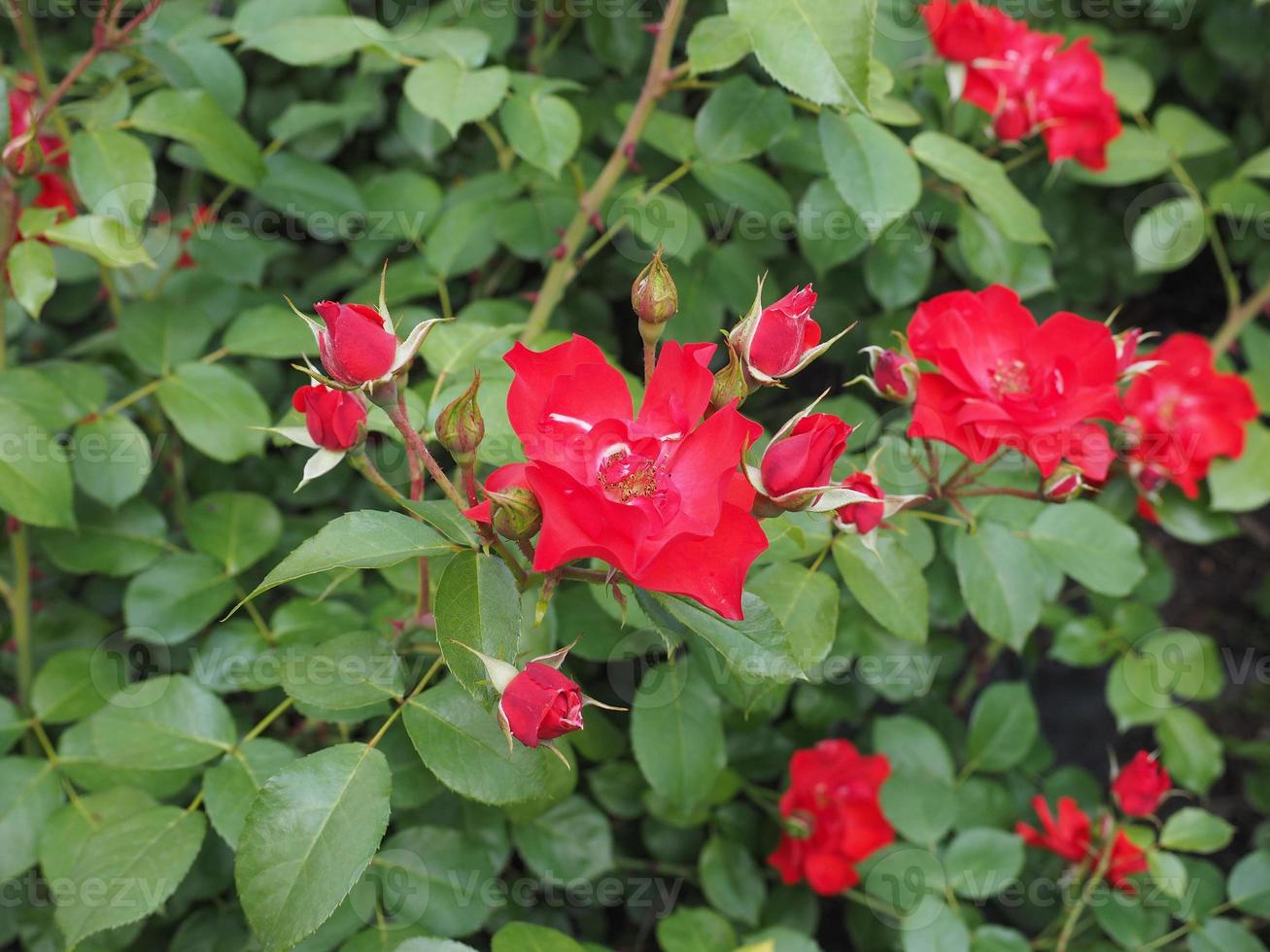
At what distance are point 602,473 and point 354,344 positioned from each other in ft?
0.87

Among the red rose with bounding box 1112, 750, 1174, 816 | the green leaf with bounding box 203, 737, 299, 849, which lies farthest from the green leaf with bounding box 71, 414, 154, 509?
the red rose with bounding box 1112, 750, 1174, 816

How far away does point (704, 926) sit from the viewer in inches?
60.8

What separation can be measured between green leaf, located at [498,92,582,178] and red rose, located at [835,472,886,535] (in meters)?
0.71

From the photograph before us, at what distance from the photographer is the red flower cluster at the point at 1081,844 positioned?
1.83m

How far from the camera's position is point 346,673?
1.22 metres

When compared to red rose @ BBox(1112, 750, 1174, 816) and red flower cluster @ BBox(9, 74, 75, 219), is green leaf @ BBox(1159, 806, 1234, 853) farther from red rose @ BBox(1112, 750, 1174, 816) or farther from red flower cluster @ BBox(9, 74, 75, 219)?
red flower cluster @ BBox(9, 74, 75, 219)

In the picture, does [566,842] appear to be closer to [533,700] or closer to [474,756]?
[474,756]

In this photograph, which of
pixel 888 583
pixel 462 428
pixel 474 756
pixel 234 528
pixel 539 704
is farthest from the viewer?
pixel 234 528

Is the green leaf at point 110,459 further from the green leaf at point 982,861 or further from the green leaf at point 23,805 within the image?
the green leaf at point 982,861

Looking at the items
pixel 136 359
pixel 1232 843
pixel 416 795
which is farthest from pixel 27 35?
pixel 1232 843

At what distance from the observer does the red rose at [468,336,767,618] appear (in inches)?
35.3

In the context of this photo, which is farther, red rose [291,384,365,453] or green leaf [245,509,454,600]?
red rose [291,384,365,453]

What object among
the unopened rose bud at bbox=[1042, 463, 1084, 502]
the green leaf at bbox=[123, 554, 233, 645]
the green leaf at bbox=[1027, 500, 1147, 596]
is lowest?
the green leaf at bbox=[123, 554, 233, 645]

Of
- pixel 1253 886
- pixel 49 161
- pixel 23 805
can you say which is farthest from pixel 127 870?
pixel 1253 886
